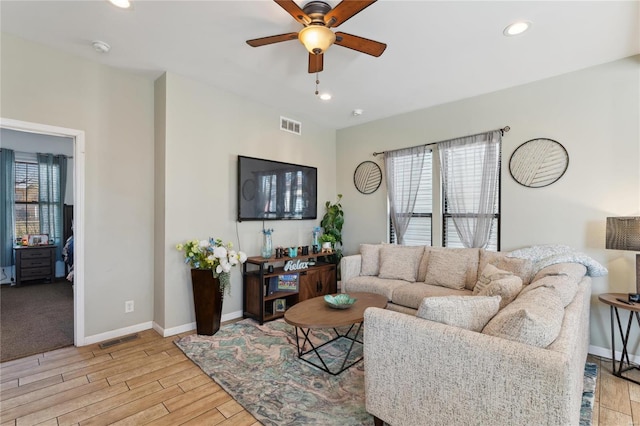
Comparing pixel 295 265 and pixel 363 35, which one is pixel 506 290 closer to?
pixel 363 35

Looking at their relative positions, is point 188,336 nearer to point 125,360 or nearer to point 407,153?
point 125,360

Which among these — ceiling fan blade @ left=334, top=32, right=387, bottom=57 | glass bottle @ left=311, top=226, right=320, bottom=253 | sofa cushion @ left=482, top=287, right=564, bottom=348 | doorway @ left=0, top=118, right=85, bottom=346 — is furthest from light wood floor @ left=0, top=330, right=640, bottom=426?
ceiling fan blade @ left=334, top=32, right=387, bottom=57

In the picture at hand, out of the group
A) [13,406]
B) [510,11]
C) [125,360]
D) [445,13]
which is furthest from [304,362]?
[510,11]

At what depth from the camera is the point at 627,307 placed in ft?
7.61

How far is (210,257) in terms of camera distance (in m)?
3.09

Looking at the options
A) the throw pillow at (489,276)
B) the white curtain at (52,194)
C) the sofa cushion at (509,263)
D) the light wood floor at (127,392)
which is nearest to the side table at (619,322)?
the light wood floor at (127,392)

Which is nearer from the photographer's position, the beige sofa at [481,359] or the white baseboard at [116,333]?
the beige sofa at [481,359]

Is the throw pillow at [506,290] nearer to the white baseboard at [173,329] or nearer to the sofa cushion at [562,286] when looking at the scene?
the sofa cushion at [562,286]

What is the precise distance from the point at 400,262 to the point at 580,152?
2206 millimetres

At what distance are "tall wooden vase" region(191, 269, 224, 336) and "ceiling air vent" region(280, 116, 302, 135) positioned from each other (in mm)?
2385

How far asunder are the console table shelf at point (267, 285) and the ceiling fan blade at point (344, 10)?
258 centimetres

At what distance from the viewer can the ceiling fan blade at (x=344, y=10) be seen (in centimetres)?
171

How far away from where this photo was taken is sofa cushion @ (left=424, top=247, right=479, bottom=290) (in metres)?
3.30

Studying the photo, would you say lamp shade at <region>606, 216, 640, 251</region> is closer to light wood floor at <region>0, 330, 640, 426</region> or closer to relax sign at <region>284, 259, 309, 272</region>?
light wood floor at <region>0, 330, 640, 426</region>
